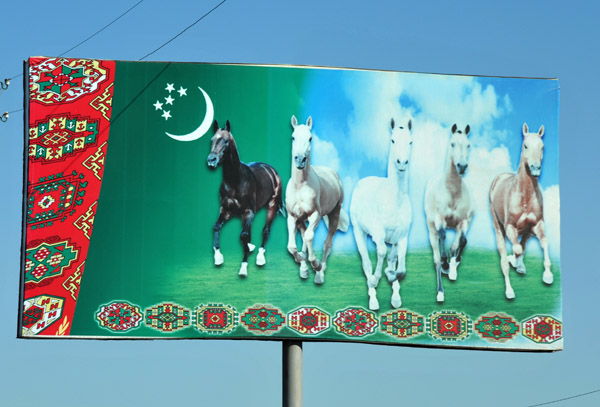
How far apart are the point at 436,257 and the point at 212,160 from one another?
3529 millimetres

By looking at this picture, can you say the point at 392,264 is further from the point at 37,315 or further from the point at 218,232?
the point at 37,315

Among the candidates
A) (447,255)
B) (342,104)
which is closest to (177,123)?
(342,104)

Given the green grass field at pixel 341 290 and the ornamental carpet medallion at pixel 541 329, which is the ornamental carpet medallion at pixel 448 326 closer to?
the green grass field at pixel 341 290

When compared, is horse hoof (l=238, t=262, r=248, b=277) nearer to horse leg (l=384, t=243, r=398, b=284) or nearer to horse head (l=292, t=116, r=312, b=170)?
horse head (l=292, t=116, r=312, b=170)

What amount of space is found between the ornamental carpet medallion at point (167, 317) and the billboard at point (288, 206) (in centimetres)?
3

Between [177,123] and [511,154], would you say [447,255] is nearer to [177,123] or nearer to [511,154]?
[511,154]

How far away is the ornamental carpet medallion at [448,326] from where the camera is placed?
24.2 metres

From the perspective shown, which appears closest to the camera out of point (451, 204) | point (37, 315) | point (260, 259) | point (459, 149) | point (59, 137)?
point (37, 315)

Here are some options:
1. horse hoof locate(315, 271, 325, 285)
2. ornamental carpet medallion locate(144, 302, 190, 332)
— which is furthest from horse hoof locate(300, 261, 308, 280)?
ornamental carpet medallion locate(144, 302, 190, 332)

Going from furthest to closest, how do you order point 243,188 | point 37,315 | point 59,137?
point 243,188
point 59,137
point 37,315

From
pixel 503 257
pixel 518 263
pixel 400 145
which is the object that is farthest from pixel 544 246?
pixel 400 145

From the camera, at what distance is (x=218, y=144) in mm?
24297

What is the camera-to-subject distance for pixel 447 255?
964 inches

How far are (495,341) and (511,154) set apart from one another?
2.80 m
